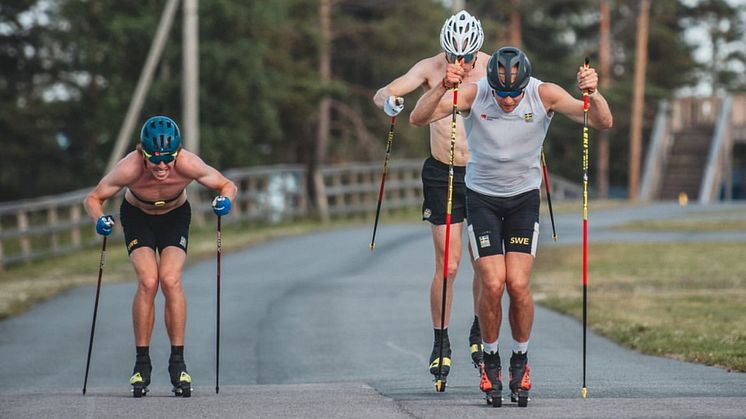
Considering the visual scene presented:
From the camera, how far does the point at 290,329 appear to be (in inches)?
563

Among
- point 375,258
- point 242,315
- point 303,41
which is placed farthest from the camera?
point 303,41

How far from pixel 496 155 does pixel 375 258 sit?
1485 cm

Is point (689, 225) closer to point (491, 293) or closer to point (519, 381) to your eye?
point (491, 293)

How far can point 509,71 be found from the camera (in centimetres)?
806

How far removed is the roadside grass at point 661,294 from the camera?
483 inches

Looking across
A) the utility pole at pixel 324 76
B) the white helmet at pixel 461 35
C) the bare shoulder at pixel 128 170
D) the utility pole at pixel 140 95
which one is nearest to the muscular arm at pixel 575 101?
the white helmet at pixel 461 35

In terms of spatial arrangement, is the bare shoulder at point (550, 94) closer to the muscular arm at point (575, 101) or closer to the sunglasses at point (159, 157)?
the muscular arm at point (575, 101)

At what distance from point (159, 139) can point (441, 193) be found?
2.08m

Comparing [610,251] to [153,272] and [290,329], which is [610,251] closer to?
[290,329]

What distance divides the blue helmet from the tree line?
25.8 metres

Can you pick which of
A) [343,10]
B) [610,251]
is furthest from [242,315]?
[343,10]

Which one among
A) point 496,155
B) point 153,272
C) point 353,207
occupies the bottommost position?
point 353,207

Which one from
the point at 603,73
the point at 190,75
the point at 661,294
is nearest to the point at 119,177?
the point at 661,294

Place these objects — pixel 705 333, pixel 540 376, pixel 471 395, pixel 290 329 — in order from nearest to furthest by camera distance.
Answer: pixel 471 395 → pixel 540 376 → pixel 705 333 → pixel 290 329
